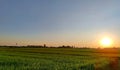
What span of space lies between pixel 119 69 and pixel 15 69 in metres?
13.5

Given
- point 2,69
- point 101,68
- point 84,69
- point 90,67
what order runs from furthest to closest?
1. point 101,68
2. point 90,67
3. point 84,69
4. point 2,69

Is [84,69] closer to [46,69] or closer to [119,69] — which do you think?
[46,69]

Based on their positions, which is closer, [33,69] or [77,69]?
[33,69]

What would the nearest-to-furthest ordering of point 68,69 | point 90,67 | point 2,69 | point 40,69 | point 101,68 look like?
1. point 2,69
2. point 40,69
3. point 68,69
4. point 90,67
5. point 101,68

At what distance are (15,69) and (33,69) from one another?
1.51m

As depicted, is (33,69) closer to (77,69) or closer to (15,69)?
(15,69)

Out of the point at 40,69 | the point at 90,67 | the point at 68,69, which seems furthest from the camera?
the point at 90,67

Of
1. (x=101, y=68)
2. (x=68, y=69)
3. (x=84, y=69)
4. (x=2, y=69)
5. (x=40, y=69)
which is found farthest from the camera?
(x=101, y=68)

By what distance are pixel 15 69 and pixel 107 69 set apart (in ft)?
42.9

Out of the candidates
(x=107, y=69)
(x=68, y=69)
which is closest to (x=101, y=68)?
(x=107, y=69)

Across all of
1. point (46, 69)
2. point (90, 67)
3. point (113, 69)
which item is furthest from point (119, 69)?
point (46, 69)

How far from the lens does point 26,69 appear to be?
867 inches

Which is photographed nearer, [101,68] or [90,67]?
[90,67]

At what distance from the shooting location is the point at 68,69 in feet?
77.5
